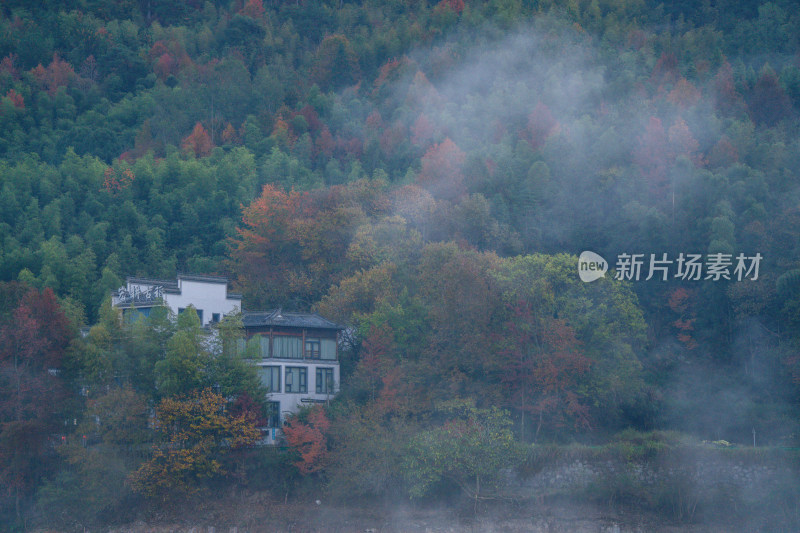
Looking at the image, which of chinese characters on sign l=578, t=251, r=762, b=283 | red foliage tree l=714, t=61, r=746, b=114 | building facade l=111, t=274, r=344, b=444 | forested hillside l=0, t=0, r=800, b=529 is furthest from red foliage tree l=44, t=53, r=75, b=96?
chinese characters on sign l=578, t=251, r=762, b=283

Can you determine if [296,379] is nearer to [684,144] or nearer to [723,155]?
[723,155]

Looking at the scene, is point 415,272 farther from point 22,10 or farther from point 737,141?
point 22,10

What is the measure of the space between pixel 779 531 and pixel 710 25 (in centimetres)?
10807

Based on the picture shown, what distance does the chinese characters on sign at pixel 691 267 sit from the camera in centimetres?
5509

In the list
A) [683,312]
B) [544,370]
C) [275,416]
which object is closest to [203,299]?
[275,416]

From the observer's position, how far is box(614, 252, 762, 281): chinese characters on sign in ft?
181

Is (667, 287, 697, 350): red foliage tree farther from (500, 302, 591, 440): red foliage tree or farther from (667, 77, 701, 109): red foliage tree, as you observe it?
(667, 77, 701, 109): red foliage tree

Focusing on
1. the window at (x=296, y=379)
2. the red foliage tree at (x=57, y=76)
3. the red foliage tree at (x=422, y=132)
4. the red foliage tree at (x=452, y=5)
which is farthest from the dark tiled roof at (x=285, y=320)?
the red foliage tree at (x=452, y=5)

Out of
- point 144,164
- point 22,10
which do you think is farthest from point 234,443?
point 22,10

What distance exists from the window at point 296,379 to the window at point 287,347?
27.2 inches

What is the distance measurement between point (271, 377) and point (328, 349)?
372 centimetres

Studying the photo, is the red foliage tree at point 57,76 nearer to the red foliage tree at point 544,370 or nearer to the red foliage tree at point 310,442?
the red foliage tree at point 310,442

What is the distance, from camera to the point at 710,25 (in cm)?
13488

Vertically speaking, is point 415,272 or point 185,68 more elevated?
point 185,68
